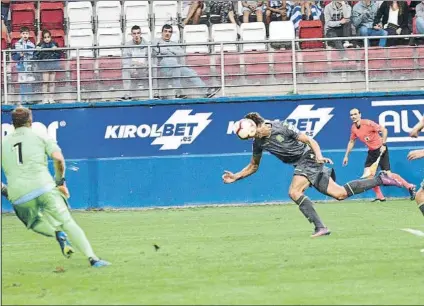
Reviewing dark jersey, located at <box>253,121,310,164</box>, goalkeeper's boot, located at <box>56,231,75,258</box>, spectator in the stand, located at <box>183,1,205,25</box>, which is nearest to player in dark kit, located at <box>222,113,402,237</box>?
dark jersey, located at <box>253,121,310,164</box>

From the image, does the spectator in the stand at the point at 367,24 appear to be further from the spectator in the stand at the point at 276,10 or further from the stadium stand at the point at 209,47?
the spectator in the stand at the point at 276,10

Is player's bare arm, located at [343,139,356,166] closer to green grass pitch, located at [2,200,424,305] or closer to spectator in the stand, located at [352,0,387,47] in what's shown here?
spectator in the stand, located at [352,0,387,47]

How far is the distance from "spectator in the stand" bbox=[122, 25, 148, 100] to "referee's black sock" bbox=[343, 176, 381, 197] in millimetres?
7856

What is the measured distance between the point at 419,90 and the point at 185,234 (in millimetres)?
9156

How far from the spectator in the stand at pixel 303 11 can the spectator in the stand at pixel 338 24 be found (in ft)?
0.80

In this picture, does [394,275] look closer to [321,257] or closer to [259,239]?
[321,257]

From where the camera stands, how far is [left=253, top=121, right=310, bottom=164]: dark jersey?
16703 mm

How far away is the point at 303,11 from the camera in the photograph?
26172 mm

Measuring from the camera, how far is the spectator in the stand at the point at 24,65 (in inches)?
977

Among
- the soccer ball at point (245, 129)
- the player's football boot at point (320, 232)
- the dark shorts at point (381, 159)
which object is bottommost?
the dark shorts at point (381, 159)

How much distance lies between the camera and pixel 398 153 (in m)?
25.3

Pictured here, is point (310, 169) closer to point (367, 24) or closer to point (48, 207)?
point (48, 207)

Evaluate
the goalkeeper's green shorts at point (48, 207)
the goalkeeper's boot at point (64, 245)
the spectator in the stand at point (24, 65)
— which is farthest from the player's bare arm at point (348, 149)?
the goalkeeper's green shorts at point (48, 207)

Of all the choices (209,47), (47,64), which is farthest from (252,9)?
(47,64)
